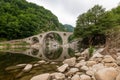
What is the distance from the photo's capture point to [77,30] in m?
39.3

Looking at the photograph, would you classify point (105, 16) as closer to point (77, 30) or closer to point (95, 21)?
point (95, 21)

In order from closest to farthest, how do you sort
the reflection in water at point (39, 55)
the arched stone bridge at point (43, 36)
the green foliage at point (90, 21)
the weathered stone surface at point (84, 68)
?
the weathered stone surface at point (84, 68) → the reflection in water at point (39, 55) → the green foliage at point (90, 21) → the arched stone bridge at point (43, 36)

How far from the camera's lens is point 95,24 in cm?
3681

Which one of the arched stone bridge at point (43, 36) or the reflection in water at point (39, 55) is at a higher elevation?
the arched stone bridge at point (43, 36)

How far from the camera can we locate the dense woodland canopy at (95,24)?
35.8 metres

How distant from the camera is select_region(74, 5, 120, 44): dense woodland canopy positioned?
3581 cm

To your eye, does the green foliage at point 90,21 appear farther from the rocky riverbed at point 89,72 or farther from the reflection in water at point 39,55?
the rocky riverbed at point 89,72

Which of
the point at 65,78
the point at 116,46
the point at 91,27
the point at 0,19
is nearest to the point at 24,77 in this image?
the point at 65,78

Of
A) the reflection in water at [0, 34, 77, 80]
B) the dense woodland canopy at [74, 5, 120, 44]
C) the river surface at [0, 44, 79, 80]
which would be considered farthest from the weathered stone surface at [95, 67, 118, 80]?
the dense woodland canopy at [74, 5, 120, 44]

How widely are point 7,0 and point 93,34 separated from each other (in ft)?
216

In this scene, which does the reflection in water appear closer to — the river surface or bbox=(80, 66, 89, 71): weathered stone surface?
the river surface

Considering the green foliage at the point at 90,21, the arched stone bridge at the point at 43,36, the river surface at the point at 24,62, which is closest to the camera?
the river surface at the point at 24,62

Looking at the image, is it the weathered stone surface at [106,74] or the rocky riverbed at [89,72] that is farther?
the rocky riverbed at [89,72]

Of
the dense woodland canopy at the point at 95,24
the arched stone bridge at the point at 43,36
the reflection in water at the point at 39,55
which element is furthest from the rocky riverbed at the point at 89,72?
the arched stone bridge at the point at 43,36
